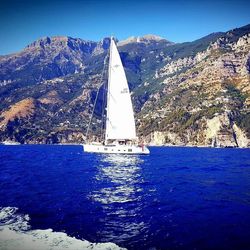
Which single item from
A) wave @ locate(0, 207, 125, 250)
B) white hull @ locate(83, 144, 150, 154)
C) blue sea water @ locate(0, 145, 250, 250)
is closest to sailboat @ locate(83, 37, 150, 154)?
white hull @ locate(83, 144, 150, 154)

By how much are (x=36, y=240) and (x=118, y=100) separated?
82738mm

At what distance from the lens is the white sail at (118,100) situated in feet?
342

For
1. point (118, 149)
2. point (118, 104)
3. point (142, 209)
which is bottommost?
point (142, 209)

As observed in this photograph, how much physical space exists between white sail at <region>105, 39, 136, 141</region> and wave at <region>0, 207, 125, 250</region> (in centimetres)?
7791

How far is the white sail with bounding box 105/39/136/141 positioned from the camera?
10412 centimetres

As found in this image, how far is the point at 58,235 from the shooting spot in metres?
25.7

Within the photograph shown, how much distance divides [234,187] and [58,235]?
31.6 metres

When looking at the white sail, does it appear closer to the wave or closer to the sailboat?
the sailboat

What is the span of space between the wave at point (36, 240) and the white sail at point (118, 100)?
256 feet

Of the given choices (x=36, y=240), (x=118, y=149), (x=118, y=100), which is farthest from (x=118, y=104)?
(x=36, y=240)

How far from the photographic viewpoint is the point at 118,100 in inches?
4154

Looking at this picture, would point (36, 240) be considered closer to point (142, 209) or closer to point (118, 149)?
point (142, 209)

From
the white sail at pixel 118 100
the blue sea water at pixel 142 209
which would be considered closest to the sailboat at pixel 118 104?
the white sail at pixel 118 100

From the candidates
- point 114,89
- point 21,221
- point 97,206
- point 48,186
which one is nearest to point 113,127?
point 114,89
